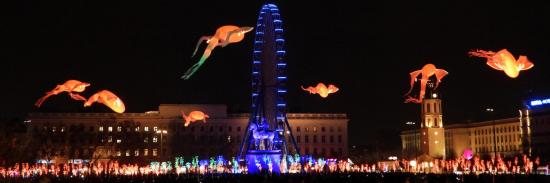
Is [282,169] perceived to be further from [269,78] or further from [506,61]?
[506,61]

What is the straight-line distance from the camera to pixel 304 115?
154750 millimetres

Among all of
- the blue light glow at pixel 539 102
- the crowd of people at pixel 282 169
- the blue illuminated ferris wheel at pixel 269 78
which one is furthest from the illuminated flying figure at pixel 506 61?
the blue light glow at pixel 539 102

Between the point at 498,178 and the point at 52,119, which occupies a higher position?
the point at 52,119

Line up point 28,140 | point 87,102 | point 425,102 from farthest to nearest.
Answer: point 425,102 → point 28,140 → point 87,102

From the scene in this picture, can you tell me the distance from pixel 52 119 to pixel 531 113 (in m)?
88.3

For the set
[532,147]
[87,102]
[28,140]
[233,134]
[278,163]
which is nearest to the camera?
[87,102]

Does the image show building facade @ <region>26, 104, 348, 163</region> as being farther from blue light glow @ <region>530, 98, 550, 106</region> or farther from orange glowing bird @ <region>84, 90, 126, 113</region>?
orange glowing bird @ <region>84, 90, 126, 113</region>

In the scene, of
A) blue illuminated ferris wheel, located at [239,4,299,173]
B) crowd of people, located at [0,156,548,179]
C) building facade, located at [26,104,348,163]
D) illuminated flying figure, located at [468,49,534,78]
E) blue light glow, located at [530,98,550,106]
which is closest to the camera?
illuminated flying figure, located at [468,49,534,78]

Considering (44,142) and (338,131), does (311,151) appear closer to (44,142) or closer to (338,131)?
(338,131)

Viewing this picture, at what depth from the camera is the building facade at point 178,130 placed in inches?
5364

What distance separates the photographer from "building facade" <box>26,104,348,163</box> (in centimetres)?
13625

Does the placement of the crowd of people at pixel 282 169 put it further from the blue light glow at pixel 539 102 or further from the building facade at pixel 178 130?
the building facade at pixel 178 130

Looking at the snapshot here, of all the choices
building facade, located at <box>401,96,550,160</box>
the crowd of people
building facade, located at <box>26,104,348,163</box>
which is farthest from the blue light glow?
building facade, located at <box>26,104,348,163</box>

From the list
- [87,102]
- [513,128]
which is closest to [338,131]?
[513,128]
